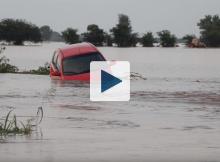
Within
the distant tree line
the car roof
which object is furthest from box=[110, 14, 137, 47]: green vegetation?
the car roof

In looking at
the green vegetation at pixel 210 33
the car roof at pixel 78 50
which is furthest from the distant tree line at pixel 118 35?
the car roof at pixel 78 50

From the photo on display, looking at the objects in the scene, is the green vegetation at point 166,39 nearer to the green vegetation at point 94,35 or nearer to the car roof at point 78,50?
the green vegetation at point 94,35

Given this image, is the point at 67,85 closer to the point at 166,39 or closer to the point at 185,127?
the point at 185,127

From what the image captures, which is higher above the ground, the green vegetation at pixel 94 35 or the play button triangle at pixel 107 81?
the green vegetation at pixel 94 35

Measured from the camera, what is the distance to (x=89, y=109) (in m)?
15.0

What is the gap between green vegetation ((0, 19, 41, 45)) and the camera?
266ft

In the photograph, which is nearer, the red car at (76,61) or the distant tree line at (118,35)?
the red car at (76,61)

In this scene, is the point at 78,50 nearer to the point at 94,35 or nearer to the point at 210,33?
the point at 94,35

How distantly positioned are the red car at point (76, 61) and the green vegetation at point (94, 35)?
4414cm

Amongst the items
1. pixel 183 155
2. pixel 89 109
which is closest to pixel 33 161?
pixel 183 155

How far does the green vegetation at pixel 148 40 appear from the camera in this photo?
84.9 m

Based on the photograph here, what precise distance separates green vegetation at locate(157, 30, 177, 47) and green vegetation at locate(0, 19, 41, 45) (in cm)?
1528

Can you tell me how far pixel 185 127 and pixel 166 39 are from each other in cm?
7488

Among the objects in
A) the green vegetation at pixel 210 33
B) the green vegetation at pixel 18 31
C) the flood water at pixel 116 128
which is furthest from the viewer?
the green vegetation at pixel 210 33
